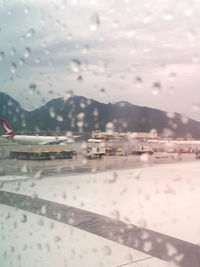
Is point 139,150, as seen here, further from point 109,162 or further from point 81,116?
point 109,162

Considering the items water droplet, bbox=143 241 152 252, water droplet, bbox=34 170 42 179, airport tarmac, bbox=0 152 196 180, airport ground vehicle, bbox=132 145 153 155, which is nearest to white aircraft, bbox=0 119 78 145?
airport tarmac, bbox=0 152 196 180

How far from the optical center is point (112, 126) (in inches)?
99.6

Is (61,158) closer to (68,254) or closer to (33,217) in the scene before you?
(33,217)

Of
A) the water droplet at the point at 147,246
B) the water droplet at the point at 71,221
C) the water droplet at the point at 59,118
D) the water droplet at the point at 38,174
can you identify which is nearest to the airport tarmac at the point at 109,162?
the water droplet at the point at 38,174

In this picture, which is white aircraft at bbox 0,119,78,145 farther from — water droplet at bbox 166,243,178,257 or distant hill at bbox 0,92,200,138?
water droplet at bbox 166,243,178,257

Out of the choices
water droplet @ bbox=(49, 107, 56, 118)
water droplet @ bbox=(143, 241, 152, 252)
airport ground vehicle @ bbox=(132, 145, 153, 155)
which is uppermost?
water droplet @ bbox=(49, 107, 56, 118)

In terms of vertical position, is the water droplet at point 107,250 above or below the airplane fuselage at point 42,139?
below

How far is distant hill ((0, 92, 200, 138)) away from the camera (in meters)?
2.34

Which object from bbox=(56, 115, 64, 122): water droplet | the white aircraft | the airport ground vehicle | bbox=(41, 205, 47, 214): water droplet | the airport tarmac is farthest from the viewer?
bbox=(41, 205, 47, 214): water droplet

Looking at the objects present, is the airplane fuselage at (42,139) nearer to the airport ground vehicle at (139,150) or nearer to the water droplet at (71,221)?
the airport ground vehicle at (139,150)

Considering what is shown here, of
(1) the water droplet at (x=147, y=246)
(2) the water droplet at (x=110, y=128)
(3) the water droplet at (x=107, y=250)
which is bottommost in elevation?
(3) the water droplet at (x=107, y=250)

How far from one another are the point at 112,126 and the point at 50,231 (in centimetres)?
160

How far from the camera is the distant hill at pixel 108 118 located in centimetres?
234

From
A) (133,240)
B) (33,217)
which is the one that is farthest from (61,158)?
(133,240)
